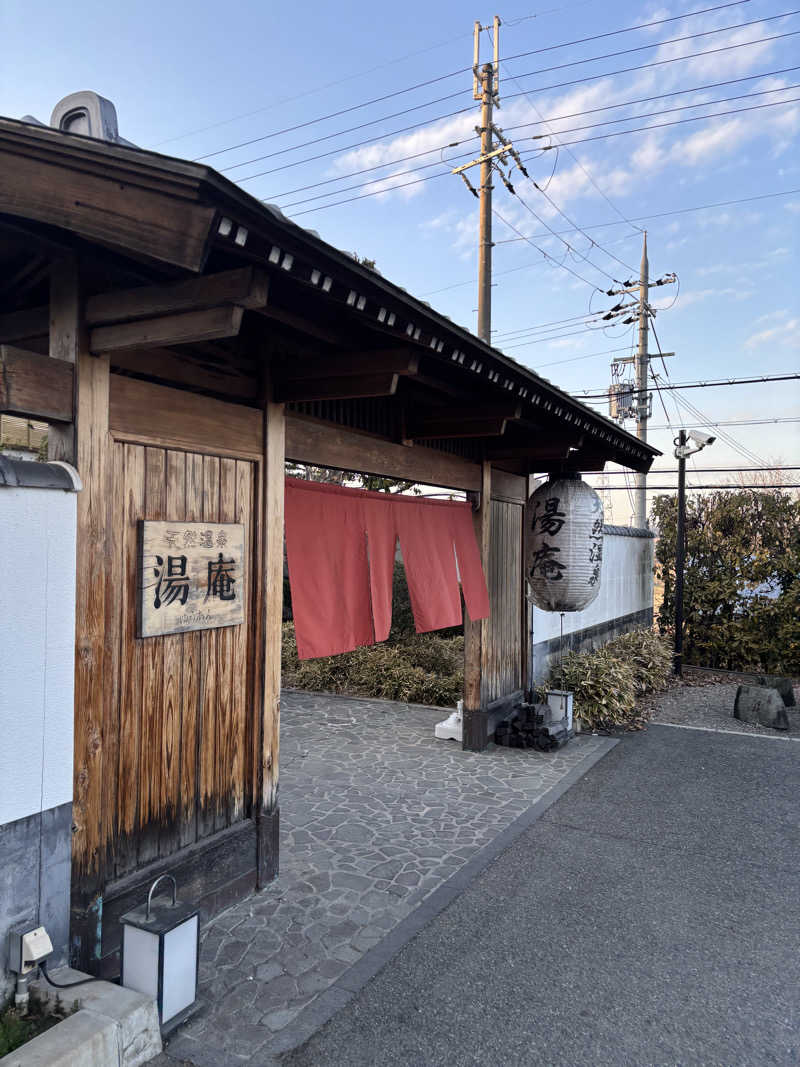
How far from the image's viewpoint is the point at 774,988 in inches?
152

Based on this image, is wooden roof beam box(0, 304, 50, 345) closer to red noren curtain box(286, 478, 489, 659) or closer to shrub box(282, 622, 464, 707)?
red noren curtain box(286, 478, 489, 659)

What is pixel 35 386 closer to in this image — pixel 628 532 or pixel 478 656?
pixel 478 656

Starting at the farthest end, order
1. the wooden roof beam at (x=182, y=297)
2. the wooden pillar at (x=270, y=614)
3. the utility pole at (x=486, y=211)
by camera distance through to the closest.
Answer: the utility pole at (x=486, y=211)
the wooden pillar at (x=270, y=614)
the wooden roof beam at (x=182, y=297)

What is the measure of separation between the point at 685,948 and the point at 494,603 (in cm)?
480

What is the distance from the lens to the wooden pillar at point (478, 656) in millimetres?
8266

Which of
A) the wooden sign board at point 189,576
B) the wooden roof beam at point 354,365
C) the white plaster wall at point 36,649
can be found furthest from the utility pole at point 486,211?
the white plaster wall at point 36,649

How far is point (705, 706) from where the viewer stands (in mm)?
11117

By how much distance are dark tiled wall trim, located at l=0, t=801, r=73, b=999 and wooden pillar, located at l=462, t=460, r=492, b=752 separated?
5.46 m

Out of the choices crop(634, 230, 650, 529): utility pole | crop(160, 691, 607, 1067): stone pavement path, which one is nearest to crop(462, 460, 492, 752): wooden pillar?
crop(160, 691, 607, 1067): stone pavement path

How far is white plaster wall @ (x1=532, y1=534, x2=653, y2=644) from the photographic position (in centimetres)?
1022

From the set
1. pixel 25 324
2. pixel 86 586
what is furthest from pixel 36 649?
pixel 25 324

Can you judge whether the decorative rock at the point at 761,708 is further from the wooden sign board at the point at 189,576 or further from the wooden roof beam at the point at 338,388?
the wooden sign board at the point at 189,576

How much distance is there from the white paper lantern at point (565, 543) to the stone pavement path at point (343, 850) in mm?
1974

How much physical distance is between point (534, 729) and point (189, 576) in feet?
18.4
